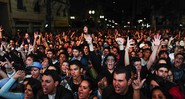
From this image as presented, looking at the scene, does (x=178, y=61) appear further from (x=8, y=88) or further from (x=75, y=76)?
(x=8, y=88)

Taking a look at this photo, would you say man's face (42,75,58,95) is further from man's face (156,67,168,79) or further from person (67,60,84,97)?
man's face (156,67,168,79)

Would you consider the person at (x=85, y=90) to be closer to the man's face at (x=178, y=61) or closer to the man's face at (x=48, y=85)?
the man's face at (x=48, y=85)

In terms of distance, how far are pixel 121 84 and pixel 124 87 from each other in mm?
64

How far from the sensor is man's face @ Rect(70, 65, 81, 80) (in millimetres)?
4870

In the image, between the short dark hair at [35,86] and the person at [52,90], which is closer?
the person at [52,90]

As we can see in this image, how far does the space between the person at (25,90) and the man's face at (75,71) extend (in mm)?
750

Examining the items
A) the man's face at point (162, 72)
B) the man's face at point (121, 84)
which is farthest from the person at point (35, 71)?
the man's face at point (162, 72)

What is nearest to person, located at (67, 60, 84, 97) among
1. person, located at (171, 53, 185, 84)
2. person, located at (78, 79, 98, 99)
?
person, located at (78, 79, 98, 99)

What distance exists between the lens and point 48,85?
13.1 ft

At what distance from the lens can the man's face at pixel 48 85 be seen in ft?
13.0

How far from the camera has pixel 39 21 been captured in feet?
89.9

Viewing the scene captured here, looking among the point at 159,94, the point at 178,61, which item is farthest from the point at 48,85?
the point at 178,61

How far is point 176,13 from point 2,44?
34.1 meters

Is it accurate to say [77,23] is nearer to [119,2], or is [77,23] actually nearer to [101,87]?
[119,2]
